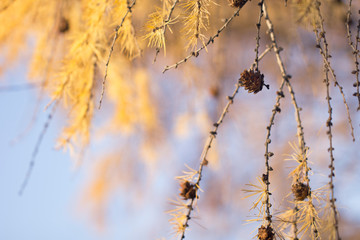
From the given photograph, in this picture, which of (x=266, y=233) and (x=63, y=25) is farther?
(x=63, y=25)

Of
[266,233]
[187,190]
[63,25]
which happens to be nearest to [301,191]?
[266,233]

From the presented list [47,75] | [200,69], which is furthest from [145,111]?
[47,75]

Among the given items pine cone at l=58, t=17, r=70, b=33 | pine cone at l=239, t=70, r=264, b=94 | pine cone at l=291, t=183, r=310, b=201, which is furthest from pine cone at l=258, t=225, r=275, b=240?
pine cone at l=58, t=17, r=70, b=33

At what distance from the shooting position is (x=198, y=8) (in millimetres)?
675

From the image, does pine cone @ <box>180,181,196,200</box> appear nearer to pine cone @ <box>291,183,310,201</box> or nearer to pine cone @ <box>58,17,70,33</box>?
pine cone @ <box>291,183,310,201</box>

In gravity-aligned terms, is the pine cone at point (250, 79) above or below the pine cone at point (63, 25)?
below

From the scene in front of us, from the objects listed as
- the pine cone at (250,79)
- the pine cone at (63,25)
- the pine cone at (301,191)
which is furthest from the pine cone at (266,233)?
the pine cone at (63,25)

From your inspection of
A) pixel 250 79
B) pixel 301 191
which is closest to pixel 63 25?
pixel 250 79

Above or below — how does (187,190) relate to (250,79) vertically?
below

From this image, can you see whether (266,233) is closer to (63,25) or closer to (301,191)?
(301,191)

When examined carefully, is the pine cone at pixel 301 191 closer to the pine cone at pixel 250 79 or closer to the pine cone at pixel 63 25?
the pine cone at pixel 250 79

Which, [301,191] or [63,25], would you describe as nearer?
[301,191]

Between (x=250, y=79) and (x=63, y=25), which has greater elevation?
(x=63, y=25)

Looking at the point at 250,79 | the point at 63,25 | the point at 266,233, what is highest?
the point at 63,25
